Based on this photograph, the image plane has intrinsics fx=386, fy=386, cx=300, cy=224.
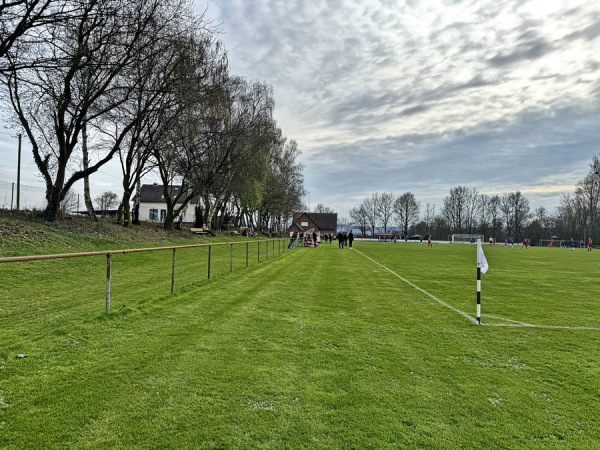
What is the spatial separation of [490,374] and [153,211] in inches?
2800

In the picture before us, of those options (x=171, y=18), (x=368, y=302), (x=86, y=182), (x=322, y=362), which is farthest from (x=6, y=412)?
(x=86, y=182)

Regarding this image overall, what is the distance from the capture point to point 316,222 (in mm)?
111125

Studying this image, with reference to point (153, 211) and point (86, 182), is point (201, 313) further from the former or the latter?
point (153, 211)

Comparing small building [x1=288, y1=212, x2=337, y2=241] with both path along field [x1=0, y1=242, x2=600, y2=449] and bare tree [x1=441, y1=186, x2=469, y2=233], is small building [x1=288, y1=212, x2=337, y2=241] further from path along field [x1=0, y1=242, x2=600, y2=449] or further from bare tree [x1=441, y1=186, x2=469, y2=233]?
path along field [x1=0, y1=242, x2=600, y2=449]

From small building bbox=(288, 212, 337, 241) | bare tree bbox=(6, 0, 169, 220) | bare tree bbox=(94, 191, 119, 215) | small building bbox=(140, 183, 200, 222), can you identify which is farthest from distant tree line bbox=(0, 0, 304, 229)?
small building bbox=(288, 212, 337, 241)

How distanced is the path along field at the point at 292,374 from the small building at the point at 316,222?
98.6 meters

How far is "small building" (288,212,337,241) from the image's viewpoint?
10831cm

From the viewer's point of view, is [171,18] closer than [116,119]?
Yes

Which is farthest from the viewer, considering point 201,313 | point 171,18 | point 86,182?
point 86,182

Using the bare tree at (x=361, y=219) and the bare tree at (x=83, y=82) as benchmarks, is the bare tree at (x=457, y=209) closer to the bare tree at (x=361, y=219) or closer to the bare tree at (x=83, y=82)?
the bare tree at (x=361, y=219)

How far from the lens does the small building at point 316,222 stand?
108m

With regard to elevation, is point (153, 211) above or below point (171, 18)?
below

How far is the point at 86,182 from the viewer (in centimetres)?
2544

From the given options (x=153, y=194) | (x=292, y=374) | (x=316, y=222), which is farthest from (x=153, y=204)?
(x=292, y=374)
